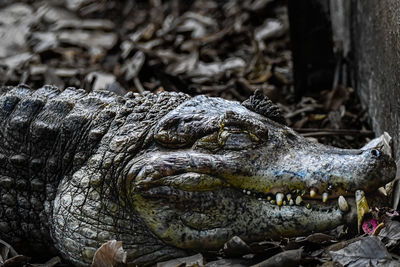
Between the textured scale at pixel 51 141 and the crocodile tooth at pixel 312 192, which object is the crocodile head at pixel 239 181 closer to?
the crocodile tooth at pixel 312 192

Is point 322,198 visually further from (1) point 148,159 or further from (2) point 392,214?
(1) point 148,159

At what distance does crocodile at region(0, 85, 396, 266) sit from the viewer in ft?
8.30

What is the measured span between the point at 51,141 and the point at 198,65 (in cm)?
325

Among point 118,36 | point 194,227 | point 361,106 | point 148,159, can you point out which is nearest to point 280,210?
point 194,227

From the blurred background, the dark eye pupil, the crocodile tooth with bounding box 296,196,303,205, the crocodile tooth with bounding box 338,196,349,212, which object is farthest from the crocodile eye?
the blurred background

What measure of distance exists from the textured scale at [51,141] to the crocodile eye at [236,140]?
352mm

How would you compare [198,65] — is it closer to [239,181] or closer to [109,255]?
[239,181]

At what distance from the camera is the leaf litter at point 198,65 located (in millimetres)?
2502

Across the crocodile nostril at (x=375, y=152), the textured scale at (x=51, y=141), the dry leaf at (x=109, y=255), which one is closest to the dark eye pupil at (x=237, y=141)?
the textured scale at (x=51, y=141)

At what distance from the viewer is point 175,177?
262 centimetres

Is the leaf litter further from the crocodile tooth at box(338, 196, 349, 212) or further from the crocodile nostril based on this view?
the crocodile nostril

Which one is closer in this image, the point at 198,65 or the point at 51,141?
the point at 51,141

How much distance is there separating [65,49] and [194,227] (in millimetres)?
4944

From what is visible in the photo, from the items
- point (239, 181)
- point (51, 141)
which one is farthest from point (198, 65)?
point (239, 181)
